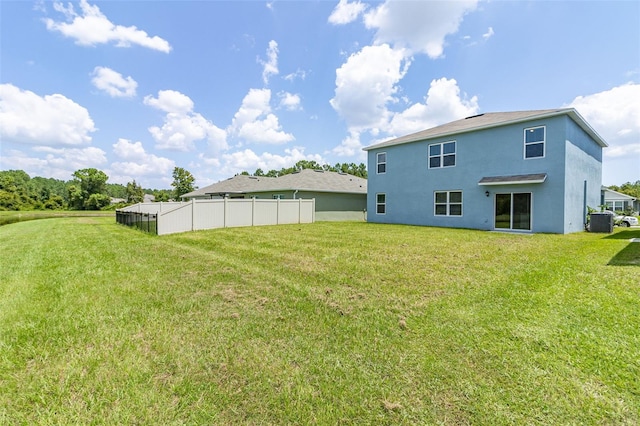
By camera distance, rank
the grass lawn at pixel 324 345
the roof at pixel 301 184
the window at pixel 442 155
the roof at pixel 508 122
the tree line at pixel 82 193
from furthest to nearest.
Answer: the tree line at pixel 82 193
the roof at pixel 301 184
the window at pixel 442 155
the roof at pixel 508 122
the grass lawn at pixel 324 345

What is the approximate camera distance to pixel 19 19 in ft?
36.5

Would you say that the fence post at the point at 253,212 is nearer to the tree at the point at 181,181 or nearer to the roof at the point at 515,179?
the roof at the point at 515,179

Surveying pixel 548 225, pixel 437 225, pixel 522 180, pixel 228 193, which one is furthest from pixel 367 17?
pixel 228 193

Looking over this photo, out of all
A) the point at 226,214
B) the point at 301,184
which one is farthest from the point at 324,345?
the point at 301,184

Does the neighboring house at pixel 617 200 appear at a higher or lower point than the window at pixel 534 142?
lower

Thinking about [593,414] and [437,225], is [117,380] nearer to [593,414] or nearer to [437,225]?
[593,414]

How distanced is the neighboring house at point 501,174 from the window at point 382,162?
0.24m

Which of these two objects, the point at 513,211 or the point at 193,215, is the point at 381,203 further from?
the point at 193,215

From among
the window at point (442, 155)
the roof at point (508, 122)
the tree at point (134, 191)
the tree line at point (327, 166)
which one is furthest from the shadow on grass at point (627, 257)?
the tree at point (134, 191)

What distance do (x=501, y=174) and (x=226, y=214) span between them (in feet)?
48.3

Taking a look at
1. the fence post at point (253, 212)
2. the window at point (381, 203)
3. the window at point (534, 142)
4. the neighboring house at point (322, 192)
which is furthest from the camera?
the neighboring house at point (322, 192)

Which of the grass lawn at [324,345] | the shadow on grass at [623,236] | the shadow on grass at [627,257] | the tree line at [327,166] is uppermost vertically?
the tree line at [327,166]

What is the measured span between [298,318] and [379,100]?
63.2ft

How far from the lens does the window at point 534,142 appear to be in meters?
12.3
